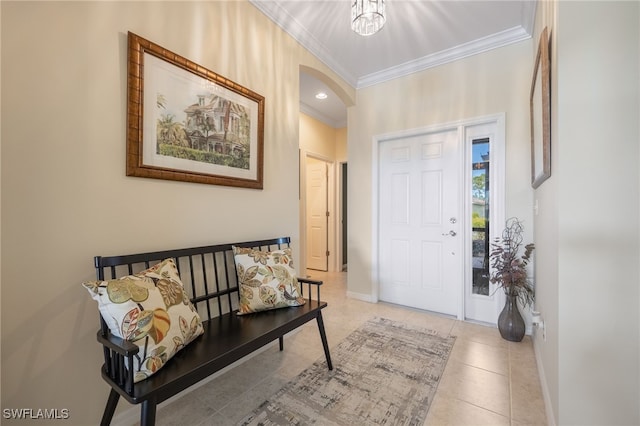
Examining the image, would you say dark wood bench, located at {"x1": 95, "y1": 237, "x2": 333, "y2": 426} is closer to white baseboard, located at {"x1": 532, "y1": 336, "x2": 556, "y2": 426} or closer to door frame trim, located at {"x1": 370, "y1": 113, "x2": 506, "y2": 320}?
white baseboard, located at {"x1": 532, "y1": 336, "x2": 556, "y2": 426}

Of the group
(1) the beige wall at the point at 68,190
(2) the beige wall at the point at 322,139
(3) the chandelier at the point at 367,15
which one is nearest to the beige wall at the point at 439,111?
(2) the beige wall at the point at 322,139

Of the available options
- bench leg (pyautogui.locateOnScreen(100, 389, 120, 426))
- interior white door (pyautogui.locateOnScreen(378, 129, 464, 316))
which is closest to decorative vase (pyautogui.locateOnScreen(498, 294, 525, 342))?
interior white door (pyautogui.locateOnScreen(378, 129, 464, 316))

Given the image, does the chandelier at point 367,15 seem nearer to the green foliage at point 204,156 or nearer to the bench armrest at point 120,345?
the green foliage at point 204,156

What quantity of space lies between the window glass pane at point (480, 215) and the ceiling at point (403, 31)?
0.98m

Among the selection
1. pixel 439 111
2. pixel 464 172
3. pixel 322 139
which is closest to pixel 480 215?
pixel 464 172

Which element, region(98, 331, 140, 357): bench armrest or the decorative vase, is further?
the decorative vase

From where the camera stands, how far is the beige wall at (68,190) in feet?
3.66

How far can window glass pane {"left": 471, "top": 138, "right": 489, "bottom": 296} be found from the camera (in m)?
2.73

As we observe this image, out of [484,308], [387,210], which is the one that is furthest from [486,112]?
[484,308]

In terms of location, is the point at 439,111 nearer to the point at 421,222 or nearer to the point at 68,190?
the point at 421,222

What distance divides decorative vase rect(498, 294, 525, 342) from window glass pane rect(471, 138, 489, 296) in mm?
369

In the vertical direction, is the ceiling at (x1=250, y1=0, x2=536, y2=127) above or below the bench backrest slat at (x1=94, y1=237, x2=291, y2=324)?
above

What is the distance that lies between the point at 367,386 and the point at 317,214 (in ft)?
11.8

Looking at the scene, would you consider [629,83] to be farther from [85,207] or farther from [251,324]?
[85,207]
